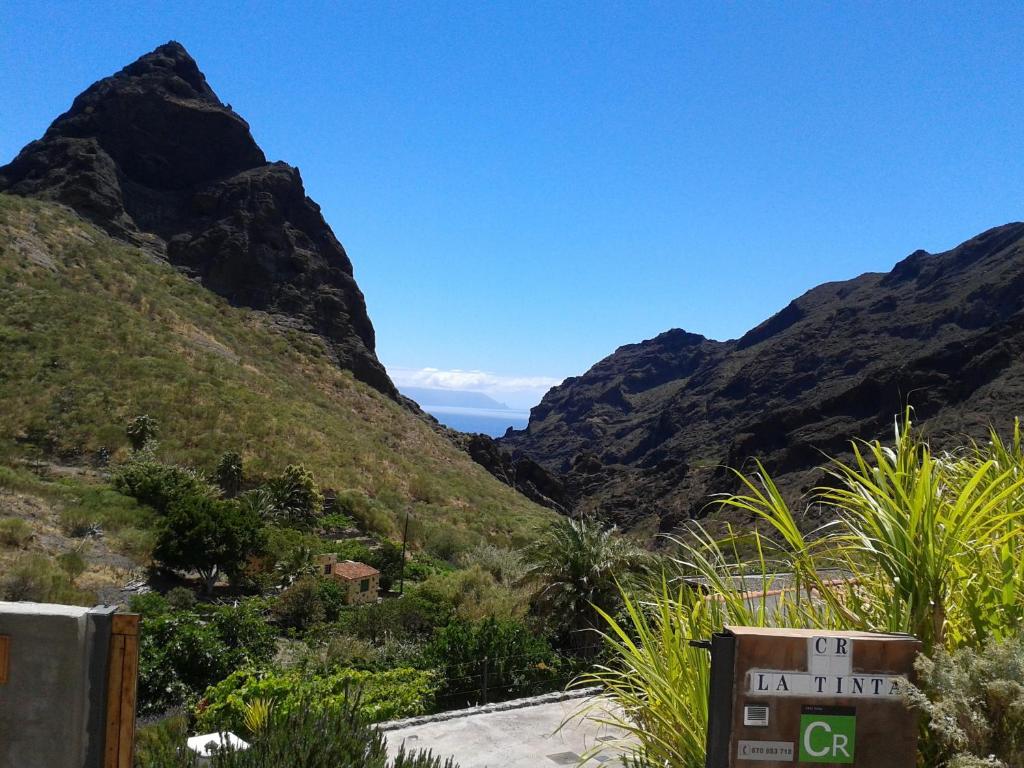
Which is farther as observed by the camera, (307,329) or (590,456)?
(590,456)

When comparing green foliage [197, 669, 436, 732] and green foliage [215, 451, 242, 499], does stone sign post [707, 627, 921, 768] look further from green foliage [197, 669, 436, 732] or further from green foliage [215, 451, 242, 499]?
green foliage [215, 451, 242, 499]

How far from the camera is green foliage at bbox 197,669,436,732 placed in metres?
8.90

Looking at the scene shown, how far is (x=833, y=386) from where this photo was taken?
7038 cm

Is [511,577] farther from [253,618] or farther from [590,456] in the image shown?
[590,456]

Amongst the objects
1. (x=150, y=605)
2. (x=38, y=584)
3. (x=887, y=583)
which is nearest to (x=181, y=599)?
(x=150, y=605)

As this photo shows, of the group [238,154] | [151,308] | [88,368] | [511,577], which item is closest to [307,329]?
[151,308]

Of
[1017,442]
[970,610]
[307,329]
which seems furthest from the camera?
[307,329]

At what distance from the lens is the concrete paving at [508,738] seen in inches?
280

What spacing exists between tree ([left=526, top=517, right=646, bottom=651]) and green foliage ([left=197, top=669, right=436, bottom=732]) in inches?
123

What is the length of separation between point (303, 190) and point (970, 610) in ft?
242

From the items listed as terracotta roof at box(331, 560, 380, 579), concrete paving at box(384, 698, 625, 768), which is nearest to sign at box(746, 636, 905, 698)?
concrete paving at box(384, 698, 625, 768)

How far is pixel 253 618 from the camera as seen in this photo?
14.6 metres

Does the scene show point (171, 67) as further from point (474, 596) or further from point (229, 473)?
point (474, 596)

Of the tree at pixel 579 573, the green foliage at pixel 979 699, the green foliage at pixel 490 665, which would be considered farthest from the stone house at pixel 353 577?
the green foliage at pixel 979 699
